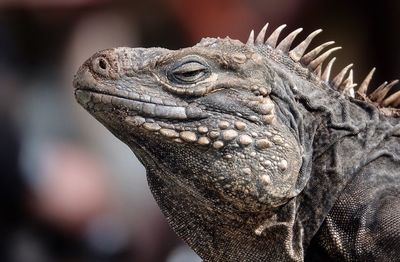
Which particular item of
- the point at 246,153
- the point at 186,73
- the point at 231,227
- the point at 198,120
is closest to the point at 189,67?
the point at 186,73

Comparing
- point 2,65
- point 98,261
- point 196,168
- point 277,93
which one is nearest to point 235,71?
point 277,93

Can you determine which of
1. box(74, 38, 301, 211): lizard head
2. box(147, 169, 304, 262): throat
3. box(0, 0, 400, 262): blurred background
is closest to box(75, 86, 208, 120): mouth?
box(74, 38, 301, 211): lizard head

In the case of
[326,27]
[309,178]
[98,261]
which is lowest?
[98,261]

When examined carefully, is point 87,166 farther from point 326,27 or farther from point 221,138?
point 221,138

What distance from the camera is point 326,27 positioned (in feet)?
19.6

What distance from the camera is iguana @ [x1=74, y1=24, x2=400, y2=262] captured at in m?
2.24

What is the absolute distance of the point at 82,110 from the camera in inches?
209

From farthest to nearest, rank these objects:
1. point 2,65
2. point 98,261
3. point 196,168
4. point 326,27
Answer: point 326,27 → point 2,65 → point 98,261 → point 196,168

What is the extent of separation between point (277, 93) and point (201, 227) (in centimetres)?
41

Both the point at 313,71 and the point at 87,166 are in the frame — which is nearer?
the point at 313,71

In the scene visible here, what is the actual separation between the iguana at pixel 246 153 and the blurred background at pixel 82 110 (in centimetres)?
148

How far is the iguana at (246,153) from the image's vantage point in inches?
88.3

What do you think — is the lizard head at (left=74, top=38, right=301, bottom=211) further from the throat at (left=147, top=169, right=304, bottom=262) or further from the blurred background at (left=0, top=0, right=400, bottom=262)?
the blurred background at (left=0, top=0, right=400, bottom=262)

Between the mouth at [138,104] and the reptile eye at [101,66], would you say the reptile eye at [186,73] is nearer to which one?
the mouth at [138,104]
